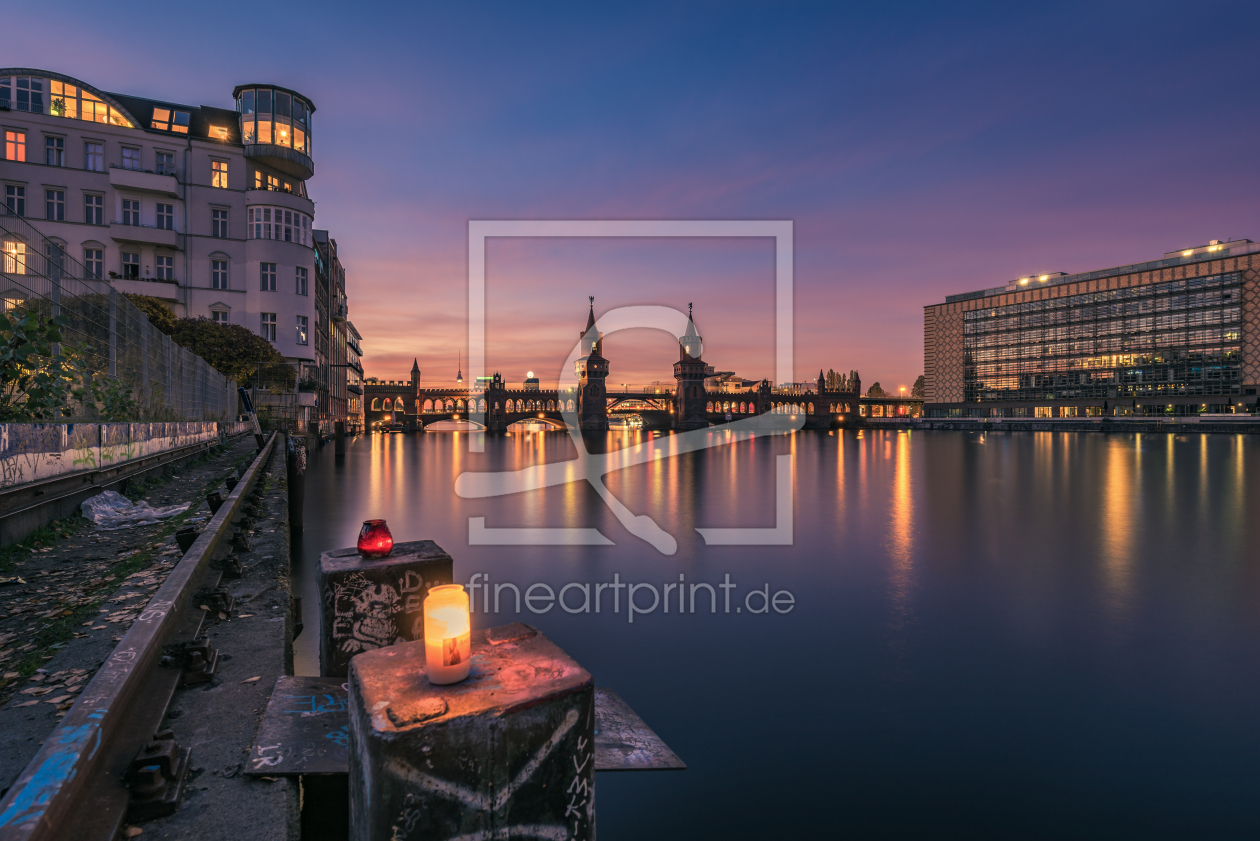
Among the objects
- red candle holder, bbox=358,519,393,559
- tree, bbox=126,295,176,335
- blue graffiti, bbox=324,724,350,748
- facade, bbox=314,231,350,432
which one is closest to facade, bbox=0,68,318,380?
tree, bbox=126,295,176,335

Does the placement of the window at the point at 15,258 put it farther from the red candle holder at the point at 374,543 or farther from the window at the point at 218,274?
the window at the point at 218,274

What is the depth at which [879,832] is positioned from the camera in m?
5.65

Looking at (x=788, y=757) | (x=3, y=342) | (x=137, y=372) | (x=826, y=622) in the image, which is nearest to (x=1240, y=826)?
(x=788, y=757)

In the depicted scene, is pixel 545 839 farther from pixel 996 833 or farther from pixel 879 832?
pixel 996 833

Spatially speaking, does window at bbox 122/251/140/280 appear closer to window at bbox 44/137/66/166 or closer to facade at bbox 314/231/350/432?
window at bbox 44/137/66/166

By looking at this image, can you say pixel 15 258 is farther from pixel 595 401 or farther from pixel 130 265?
pixel 595 401

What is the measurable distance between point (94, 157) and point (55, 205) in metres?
3.92

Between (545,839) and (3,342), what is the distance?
28.6 feet

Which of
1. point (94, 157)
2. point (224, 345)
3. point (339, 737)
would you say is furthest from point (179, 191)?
point (339, 737)

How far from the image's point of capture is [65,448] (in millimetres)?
8258

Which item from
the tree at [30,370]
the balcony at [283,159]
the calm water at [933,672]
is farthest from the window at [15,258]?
the balcony at [283,159]

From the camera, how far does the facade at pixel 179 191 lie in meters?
40.0

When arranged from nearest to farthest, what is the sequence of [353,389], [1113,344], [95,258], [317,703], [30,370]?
1. [317,703]
2. [30,370]
3. [95,258]
4. [353,389]
5. [1113,344]

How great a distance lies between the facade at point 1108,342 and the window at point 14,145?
149 metres
